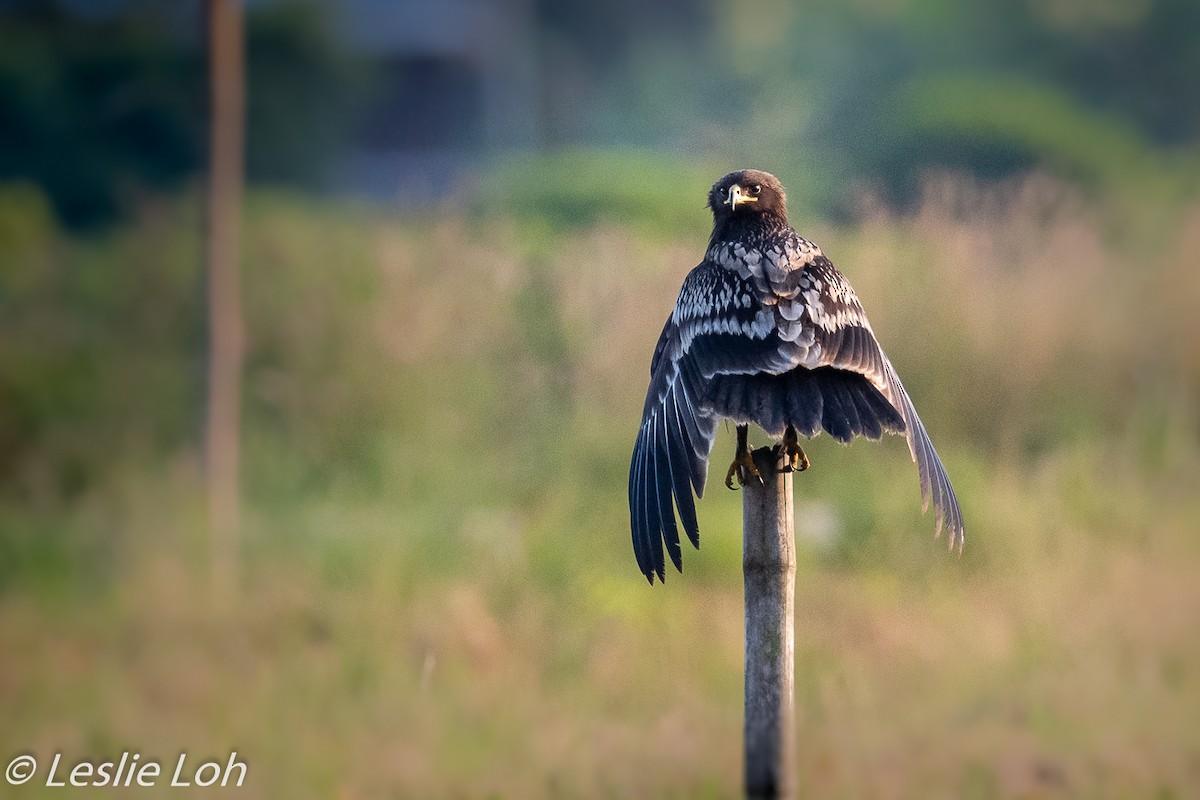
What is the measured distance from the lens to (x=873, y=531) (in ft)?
20.1

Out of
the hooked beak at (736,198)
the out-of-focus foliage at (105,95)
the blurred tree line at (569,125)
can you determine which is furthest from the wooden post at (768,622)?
the out-of-focus foliage at (105,95)

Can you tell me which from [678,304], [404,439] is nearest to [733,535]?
[404,439]

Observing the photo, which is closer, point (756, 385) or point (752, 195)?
point (756, 385)

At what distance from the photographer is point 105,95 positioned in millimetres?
11820

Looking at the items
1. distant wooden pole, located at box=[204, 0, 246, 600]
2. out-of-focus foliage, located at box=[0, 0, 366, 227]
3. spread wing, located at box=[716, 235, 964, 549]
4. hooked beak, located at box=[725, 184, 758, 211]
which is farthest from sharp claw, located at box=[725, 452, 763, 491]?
out-of-focus foliage, located at box=[0, 0, 366, 227]

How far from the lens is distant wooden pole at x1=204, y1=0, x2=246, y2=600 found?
20.9ft

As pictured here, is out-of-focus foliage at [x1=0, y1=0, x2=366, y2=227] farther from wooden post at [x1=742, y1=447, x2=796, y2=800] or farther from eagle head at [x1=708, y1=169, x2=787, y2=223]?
wooden post at [x1=742, y1=447, x2=796, y2=800]

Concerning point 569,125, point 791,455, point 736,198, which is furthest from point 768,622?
point 569,125

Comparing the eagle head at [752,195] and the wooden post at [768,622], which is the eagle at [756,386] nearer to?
the wooden post at [768,622]

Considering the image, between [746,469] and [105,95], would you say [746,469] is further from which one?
[105,95]

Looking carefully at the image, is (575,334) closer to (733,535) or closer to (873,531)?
(733,535)

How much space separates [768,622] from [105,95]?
10.7 m

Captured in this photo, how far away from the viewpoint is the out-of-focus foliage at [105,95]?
12172 mm

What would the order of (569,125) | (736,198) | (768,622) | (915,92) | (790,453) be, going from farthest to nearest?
(569,125)
(915,92)
(736,198)
(790,453)
(768,622)
